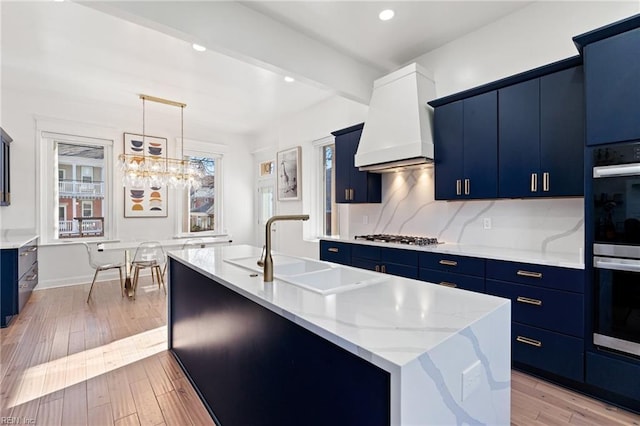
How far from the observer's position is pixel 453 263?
8.93 ft

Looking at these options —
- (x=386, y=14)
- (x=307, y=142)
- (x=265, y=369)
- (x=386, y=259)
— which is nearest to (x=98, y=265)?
(x=307, y=142)

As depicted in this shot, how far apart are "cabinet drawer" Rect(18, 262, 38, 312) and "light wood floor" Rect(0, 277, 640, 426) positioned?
201 millimetres

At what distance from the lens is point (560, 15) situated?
2.57 m

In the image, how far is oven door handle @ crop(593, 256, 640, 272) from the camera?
1779 mm

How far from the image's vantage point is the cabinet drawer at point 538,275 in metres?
2.06

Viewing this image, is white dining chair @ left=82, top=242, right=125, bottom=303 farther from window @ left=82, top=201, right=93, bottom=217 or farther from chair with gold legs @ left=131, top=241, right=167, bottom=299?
window @ left=82, top=201, right=93, bottom=217

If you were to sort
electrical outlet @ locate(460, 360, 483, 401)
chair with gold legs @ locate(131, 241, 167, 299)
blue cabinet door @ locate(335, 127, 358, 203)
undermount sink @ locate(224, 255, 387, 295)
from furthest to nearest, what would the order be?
chair with gold legs @ locate(131, 241, 167, 299), blue cabinet door @ locate(335, 127, 358, 203), undermount sink @ locate(224, 255, 387, 295), electrical outlet @ locate(460, 360, 483, 401)

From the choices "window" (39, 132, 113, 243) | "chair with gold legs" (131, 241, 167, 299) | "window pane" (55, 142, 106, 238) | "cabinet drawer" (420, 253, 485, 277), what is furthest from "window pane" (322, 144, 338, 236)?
"window pane" (55, 142, 106, 238)

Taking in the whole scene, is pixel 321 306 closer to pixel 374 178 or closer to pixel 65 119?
pixel 374 178

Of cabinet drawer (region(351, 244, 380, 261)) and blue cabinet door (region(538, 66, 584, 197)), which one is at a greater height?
blue cabinet door (region(538, 66, 584, 197))

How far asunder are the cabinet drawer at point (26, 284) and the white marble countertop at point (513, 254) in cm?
413

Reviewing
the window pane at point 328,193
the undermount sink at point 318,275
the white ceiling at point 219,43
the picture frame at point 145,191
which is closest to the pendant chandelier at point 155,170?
the picture frame at point 145,191

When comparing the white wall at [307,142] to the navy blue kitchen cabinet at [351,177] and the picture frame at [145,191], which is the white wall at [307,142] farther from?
the picture frame at [145,191]

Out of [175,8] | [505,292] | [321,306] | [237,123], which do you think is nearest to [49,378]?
[321,306]
